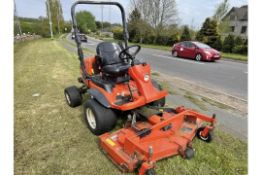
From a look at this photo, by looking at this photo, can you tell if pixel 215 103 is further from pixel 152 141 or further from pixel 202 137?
pixel 152 141

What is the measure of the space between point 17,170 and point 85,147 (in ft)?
3.05

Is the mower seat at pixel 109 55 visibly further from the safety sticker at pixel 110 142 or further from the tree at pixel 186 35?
the tree at pixel 186 35

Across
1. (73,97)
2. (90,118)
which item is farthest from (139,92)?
(73,97)

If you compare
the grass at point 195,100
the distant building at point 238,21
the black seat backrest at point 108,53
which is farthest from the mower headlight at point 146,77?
the distant building at point 238,21

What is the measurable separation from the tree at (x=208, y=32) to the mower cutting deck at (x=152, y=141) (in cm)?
2075

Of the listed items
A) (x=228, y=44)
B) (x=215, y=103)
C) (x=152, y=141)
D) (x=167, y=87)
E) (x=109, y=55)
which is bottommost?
(x=215, y=103)

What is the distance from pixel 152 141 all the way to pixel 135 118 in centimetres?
55

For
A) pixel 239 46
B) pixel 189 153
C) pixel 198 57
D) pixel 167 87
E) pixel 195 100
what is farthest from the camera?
pixel 239 46

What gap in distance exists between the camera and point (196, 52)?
13125 millimetres

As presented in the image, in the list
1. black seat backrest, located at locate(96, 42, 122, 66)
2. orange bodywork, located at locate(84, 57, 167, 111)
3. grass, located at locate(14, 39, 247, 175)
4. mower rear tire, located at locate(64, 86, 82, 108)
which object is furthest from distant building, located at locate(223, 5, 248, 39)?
orange bodywork, located at locate(84, 57, 167, 111)

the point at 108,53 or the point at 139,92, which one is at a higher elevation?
the point at 108,53

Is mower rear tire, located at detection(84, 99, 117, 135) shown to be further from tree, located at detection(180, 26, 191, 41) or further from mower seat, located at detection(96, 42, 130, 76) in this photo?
tree, located at detection(180, 26, 191, 41)

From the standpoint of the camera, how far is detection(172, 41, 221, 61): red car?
12609mm

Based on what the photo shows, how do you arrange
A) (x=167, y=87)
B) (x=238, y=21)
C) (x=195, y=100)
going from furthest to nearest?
(x=238, y=21)
(x=167, y=87)
(x=195, y=100)
